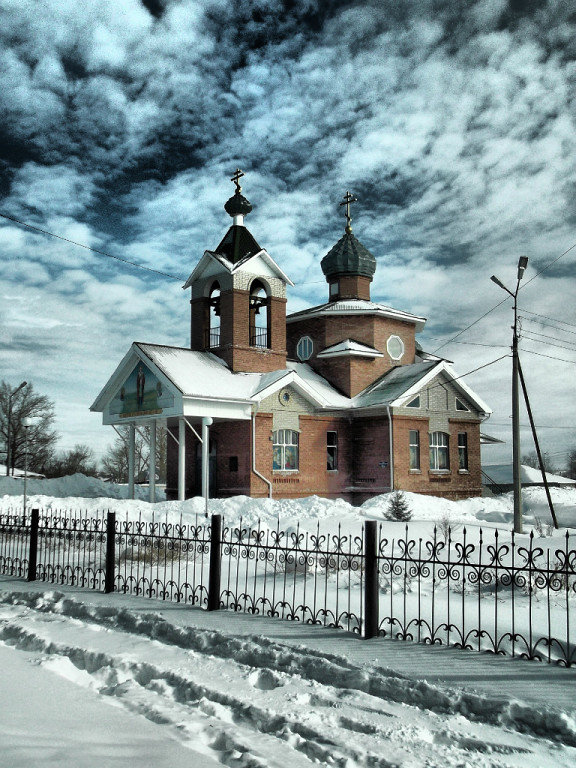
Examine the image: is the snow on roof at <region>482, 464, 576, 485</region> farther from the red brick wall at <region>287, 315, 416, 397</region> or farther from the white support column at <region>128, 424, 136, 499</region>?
the white support column at <region>128, 424, 136, 499</region>

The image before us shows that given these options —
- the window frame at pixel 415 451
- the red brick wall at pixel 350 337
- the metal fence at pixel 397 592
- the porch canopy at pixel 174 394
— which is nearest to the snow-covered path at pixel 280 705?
the metal fence at pixel 397 592

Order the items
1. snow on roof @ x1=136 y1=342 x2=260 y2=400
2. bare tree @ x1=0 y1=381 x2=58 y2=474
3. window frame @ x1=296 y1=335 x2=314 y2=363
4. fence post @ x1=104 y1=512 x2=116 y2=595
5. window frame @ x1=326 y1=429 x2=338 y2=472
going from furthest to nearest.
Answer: bare tree @ x1=0 y1=381 x2=58 y2=474 → window frame @ x1=296 y1=335 x2=314 y2=363 → window frame @ x1=326 y1=429 x2=338 y2=472 → snow on roof @ x1=136 y1=342 x2=260 y2=400 → fence post @ x1=104 y1=512 x2=116 y2=595

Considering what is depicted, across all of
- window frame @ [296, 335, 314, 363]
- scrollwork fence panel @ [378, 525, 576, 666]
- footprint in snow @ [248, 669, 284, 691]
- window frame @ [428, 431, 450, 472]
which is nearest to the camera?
footprint in snow @ [248, 669, 284, 691]

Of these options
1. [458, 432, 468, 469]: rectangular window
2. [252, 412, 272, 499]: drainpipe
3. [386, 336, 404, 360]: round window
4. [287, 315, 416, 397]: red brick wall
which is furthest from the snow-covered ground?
[386, 336, 404, 360]: round window

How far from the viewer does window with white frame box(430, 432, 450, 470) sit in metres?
27.4

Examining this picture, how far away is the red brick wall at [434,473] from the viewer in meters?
25.9

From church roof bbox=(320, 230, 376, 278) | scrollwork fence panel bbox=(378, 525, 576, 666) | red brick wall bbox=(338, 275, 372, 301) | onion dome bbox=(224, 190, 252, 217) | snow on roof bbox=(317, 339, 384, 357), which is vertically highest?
onion dome bbox=(224, 190, 252, 217)

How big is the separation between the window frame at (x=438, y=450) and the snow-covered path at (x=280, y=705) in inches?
803

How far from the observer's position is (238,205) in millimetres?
27922

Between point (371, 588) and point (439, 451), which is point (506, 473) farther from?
point (371, 588)

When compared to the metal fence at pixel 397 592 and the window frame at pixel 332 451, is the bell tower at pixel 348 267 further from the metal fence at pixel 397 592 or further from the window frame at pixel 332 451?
the metal fence at pixel 397 592

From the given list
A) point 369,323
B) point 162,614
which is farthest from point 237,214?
point 162,614

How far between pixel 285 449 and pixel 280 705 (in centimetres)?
1946

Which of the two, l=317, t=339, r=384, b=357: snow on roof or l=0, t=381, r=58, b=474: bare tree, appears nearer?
l=317, t=339, r=384, b=357: snow on roof
